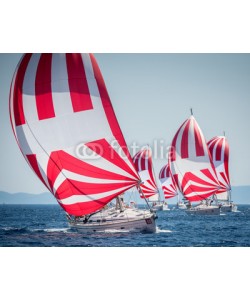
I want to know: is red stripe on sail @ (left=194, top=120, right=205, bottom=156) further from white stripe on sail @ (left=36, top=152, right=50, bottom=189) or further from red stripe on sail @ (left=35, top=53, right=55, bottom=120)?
red stripe on sail @ (left=35, top=53, right=55, bottom=120)

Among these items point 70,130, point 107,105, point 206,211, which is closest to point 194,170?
point 206,211

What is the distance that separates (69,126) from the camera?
8.34 m

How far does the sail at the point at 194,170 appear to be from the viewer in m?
12.7

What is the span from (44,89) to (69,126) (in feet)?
2.38

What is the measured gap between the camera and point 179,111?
9.35 meters

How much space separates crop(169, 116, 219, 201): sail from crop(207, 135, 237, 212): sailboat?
217 millimetres

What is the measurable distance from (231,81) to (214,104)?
1.94 ft

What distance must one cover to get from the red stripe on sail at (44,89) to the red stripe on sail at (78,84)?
0.34 metres

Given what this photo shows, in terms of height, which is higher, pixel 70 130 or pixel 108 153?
pixel 70 130

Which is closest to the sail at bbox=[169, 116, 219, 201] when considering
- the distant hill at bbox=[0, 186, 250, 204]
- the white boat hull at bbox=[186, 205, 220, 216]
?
the distant hill at bbox=[0, 186, 250, 204]

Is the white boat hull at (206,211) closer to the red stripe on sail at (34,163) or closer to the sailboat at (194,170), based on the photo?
the sailboat at (194,170)

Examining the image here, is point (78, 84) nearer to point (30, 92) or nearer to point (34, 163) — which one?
point (30, 92)
